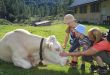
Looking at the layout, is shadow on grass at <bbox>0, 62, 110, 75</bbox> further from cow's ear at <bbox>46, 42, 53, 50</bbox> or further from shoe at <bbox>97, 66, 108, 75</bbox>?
cow's ear at <bbox>46, 42, 53, 50</bbox>

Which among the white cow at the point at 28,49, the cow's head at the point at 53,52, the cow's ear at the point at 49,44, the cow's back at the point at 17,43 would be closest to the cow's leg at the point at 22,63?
the white cow at the point at 28,49

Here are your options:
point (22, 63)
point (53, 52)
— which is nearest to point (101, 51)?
point (53, 52)

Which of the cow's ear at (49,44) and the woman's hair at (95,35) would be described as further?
the cow's ear at (49,44)

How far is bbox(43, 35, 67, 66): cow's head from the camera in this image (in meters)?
7.52

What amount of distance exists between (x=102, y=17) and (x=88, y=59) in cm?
2847

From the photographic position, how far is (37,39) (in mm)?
7902

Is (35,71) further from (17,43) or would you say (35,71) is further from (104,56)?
(104,56)

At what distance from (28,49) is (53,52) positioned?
669 mm

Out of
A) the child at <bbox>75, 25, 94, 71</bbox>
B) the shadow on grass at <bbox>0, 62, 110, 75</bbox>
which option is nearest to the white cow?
the shadow on grass at <bbox>0, 62, 110, 75</bbox>

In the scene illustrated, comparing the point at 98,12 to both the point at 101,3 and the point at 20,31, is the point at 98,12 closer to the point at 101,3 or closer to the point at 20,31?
the point at 101,3

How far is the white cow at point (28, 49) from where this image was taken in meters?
7.60

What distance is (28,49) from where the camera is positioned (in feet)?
26.0

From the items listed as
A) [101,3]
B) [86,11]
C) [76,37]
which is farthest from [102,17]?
[76,37]

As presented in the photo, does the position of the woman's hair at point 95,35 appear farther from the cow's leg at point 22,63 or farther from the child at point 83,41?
the cow's leg at point 22,63
